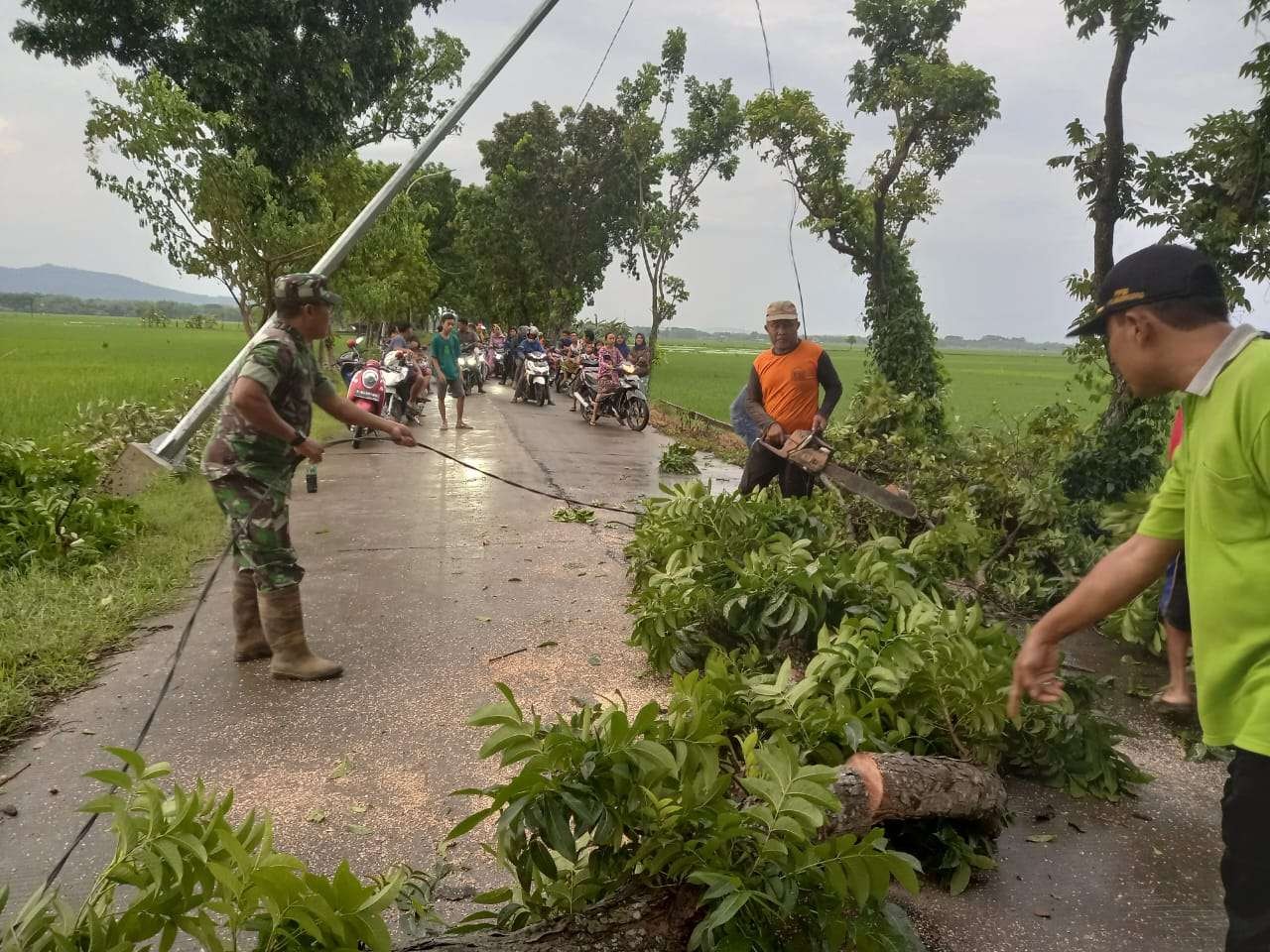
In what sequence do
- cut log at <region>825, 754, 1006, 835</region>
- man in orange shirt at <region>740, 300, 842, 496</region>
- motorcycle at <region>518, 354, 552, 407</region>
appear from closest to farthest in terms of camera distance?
cut log at <region>825, 754, 1006, 835</region>
man in orange shirt at <region>740, 300, 842, 496</region>
motorcycle at <region>518, 354, 552, 407</region>

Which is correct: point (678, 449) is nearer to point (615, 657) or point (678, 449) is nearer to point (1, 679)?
point (615, 657)

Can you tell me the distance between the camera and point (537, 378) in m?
18.0

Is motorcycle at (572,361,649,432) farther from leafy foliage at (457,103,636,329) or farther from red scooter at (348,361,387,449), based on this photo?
leafy foliage at (457,103,636,329)

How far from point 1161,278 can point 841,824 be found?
1653mm

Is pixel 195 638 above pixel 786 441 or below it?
below

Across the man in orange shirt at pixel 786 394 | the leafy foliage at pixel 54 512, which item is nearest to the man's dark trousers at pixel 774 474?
the man in orange shirt at pixel 786 394

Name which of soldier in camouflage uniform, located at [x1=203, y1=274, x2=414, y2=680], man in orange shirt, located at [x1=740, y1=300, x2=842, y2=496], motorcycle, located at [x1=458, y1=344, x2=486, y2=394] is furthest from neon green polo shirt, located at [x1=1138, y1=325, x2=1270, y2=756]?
motorcycle, located at [x1=458, y1=344, x2=486, y2=394]

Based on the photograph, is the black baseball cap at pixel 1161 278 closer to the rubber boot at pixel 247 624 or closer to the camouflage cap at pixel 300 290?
the camouflage cap at pixel 300 290

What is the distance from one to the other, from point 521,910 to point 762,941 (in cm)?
61

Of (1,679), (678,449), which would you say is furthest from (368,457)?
(1,679)

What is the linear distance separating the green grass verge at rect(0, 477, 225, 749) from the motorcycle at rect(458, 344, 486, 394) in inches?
536

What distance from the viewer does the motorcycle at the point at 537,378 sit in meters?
18.0

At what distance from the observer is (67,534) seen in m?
5.40

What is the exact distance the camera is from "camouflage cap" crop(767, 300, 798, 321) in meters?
5.66
